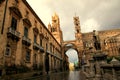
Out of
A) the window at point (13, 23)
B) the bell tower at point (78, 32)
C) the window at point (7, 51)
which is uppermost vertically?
the bell tower at point (78, 32)

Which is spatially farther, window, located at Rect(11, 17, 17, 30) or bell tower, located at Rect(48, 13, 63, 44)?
bell tower, located at Rect(48, 13, 63, 44)

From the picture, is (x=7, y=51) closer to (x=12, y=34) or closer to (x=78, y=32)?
(x=12, y=34)

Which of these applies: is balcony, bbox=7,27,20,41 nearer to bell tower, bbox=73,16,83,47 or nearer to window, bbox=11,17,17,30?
window, bbox=11,17,17,30

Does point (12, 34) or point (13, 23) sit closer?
point (12, 34)

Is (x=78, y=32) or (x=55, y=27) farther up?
(x=55, y=27)

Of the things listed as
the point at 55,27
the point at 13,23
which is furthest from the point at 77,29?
the point at 13,23

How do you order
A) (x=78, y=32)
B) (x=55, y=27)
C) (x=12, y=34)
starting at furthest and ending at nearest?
(x=78, y=32) < (x=55, y=27) < (x=12, y=34)

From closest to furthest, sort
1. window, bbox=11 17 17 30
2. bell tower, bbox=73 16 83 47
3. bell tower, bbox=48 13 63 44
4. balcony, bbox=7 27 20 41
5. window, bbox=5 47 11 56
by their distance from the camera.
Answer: window, bbox=5 47 11 56 → balcony, bbox=7 27 20 41 → window, bbox=11 17 17 30 → bell tower, bbox=73 16 83 47 → bell tower, bbox=48 13 63 44

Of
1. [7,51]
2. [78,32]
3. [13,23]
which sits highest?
[78,32]

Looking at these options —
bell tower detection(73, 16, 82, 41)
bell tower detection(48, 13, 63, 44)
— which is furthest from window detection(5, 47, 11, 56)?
bell tower detection(73, 16, 82, 41)

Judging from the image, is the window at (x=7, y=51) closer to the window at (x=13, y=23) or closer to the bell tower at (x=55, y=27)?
the window at (x=13, y=23)

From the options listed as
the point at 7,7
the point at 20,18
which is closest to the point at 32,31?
the point at 20,18

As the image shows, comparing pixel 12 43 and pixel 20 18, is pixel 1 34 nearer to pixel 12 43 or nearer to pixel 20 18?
pixel 12 43

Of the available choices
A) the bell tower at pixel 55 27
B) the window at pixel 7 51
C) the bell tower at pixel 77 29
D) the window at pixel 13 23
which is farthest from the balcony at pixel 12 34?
the bell tower at pixel 77 29
